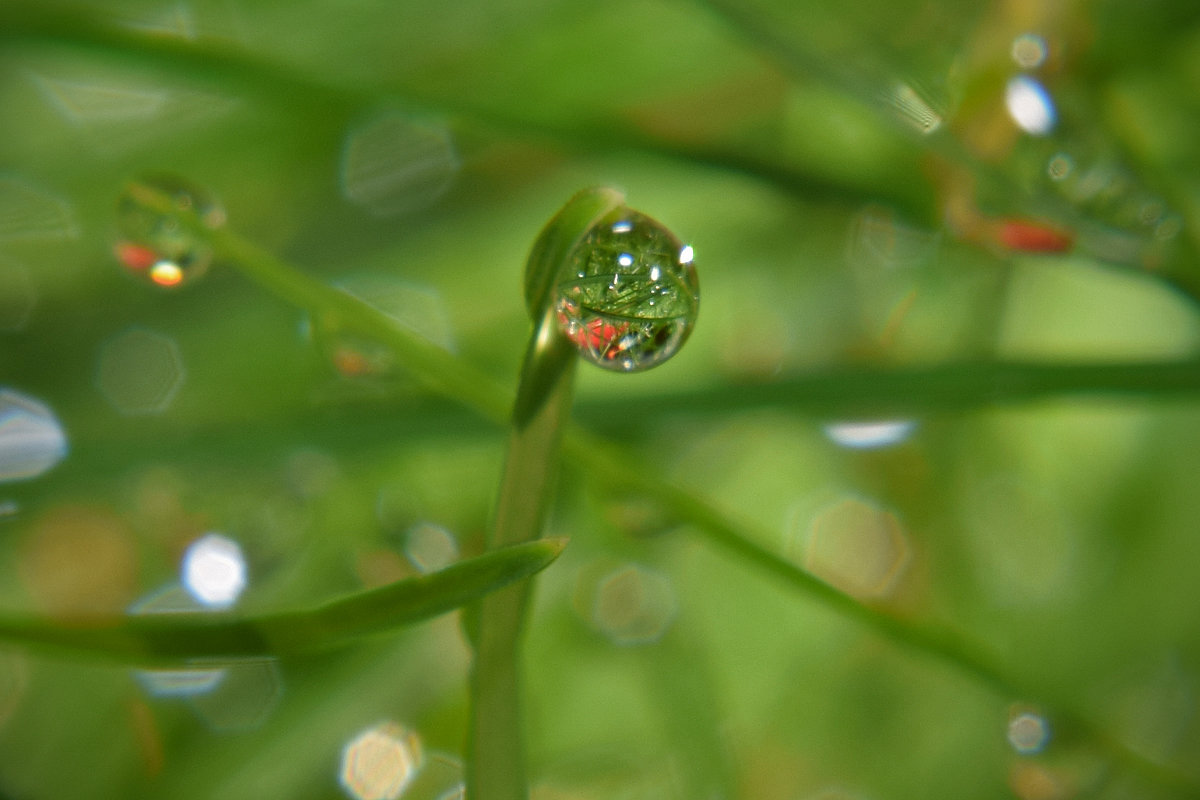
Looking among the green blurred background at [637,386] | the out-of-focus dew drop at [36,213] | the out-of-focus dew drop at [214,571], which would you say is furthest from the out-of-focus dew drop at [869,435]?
the out-of-focus dew drop at [36,213]

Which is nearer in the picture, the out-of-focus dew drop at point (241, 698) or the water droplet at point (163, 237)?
the water droplet at point (163, 237)

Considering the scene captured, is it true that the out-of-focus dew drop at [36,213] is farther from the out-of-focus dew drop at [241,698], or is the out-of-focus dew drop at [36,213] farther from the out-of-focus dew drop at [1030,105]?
the out-of-focus dew drop at [1030,105]

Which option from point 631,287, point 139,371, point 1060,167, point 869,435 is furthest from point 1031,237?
point 139,371

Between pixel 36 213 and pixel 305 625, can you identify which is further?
pixel 36 213

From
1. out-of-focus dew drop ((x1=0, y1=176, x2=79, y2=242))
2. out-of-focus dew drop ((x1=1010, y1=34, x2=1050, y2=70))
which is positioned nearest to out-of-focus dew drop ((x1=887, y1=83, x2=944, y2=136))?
out-of-focus dew drop ((x1=1010, y1=34, x2=1050, y2=70))

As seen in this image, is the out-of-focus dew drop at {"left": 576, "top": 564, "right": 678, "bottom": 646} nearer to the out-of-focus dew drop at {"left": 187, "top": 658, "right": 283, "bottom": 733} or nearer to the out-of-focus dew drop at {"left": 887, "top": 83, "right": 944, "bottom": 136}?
the out-of-focus dew drop at {"left": 187, "top": 658, "right": 283, "bottom": 733}

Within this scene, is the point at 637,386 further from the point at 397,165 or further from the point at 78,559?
the point at 78,559
